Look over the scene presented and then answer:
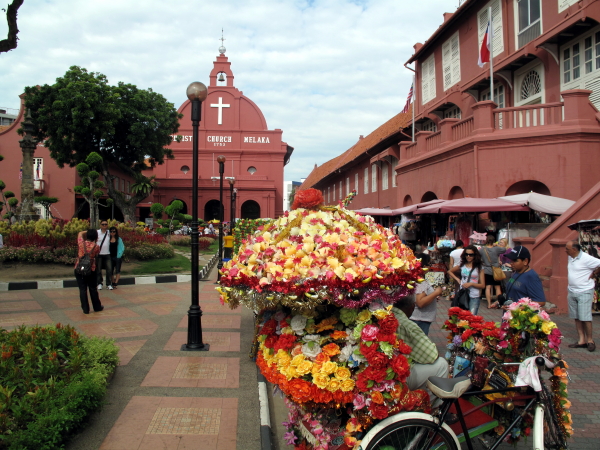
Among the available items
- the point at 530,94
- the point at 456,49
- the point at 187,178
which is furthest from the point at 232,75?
the point at 530,94

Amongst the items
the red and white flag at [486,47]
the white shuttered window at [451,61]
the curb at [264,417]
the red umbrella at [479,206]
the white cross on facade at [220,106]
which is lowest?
the curb at [264,417]

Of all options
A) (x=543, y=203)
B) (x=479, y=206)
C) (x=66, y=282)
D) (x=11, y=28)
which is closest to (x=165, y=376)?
(x=11, y=28)

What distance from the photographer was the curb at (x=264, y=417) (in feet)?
12.3

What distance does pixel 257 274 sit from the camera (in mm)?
3062

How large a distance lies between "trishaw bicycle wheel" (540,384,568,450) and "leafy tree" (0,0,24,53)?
7965 millimetres

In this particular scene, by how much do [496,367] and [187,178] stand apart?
1596 inches

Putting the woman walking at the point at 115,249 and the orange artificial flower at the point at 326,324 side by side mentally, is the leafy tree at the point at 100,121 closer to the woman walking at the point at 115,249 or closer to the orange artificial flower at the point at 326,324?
the woman walking at the point at 115,249

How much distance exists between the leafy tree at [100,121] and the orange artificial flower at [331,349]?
92.6 feet

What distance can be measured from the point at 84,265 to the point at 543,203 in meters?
10.4

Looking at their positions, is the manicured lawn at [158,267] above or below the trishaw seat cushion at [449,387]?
above

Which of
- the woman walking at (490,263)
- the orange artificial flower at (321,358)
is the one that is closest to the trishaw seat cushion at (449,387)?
the orange artificial flower at (321,358)

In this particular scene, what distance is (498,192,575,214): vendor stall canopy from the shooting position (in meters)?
11.2

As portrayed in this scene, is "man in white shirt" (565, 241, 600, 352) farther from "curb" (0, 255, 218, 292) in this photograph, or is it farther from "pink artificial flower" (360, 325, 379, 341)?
"curb" (0, 255, 218, 292)

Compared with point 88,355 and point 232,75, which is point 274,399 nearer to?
point 88,355
